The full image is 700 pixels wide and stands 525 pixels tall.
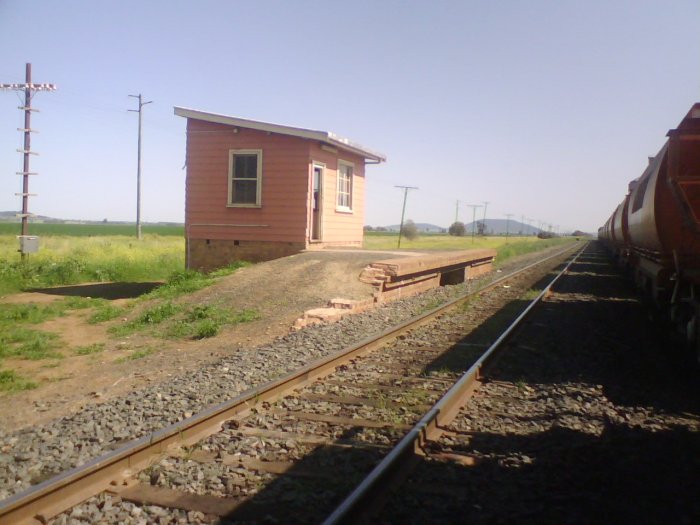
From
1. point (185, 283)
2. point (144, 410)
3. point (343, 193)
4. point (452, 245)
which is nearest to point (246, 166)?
point (343, 193)

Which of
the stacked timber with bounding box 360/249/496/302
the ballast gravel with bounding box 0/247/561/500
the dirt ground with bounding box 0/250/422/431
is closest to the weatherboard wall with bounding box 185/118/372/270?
the dirt ground with bounding box 0/250/422/431

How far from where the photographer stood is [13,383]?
6840mm

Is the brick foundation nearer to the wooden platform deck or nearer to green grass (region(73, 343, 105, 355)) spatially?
the wooden platform deck

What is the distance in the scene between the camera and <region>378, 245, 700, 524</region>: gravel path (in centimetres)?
352

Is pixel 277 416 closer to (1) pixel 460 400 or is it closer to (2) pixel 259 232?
(1) pixel 460 400

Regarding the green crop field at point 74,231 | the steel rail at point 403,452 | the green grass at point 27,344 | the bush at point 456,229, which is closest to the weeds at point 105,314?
the green grass at point 27,344

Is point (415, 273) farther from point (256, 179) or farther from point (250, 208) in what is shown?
point (256, 179)

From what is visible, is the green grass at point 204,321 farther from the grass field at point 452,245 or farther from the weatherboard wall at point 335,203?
the grass field at point 452,245

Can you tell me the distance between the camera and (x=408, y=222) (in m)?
62.9

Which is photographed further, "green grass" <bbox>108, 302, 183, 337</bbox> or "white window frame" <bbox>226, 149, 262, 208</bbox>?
"white window frame" <bbox>226, 149, 262, 208</bbox>

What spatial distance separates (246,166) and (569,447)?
43.7ft

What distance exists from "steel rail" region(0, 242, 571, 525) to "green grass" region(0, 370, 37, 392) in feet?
9.95

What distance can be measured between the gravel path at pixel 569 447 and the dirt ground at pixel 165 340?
3677mm

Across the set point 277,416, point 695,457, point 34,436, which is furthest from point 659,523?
point 34,436
